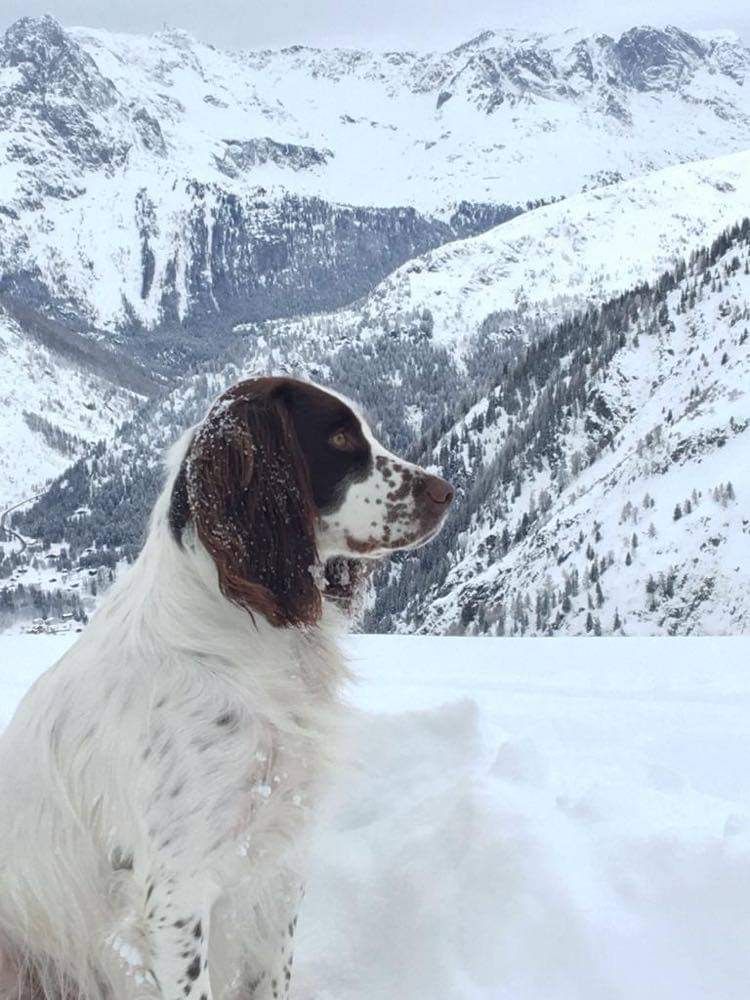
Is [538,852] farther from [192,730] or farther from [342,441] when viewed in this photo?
[342,441]

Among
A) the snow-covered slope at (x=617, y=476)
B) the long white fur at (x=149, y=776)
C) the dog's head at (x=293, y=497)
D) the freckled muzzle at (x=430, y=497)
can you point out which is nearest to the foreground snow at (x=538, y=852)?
the long white fur at (x=149, y=776)

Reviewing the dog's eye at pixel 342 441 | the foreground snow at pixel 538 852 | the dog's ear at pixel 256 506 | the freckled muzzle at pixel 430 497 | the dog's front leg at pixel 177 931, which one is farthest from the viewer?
the freckled muzzle at pixel 430 497

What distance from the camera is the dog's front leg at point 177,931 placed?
2.88 meters

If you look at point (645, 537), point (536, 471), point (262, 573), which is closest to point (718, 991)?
point (262, 573)

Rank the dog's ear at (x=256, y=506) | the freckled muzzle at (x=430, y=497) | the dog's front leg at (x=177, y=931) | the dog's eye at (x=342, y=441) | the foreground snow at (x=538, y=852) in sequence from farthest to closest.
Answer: the freckled muzzle at (x=430, y=497)
the dog's eye at (x=342, y=441)
the foreground snow at (x=538, y=852)
the dog's ear at (x=256, y=506)
the dog's front leg at (x=177, y=931)

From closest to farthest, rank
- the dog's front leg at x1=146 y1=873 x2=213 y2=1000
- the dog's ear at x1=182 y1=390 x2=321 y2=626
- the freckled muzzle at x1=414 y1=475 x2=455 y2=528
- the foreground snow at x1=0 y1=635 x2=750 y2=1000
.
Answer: the dog's front leg at x1=146 y1=873 x2=213 y2=1000
the dog's ear at x1=182 y1=390 x2=321 y2=626
the foreground snow at x1=0 y1=635 x2=750 y2=1000
the freckled muzzle at x1=414 y1=475 x2=455 y2=528

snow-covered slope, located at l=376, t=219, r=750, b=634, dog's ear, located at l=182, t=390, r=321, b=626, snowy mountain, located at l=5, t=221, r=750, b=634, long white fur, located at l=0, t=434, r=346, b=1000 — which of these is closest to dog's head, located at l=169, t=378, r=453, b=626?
dog's ear, located at l=182, t=390, r=321, b=626

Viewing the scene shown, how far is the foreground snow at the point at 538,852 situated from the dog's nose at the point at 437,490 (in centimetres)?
101

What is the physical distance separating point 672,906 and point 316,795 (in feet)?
4.72

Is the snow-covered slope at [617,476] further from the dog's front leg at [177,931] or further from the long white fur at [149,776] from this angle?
the dog's front leg at [177,931]

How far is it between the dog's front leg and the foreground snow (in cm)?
87

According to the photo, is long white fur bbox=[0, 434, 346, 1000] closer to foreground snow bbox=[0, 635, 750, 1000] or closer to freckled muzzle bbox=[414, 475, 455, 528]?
foreground snow bbox=[0, 635, 750, 1000]

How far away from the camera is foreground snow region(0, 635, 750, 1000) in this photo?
10.9 feet

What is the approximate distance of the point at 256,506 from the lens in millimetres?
3156
